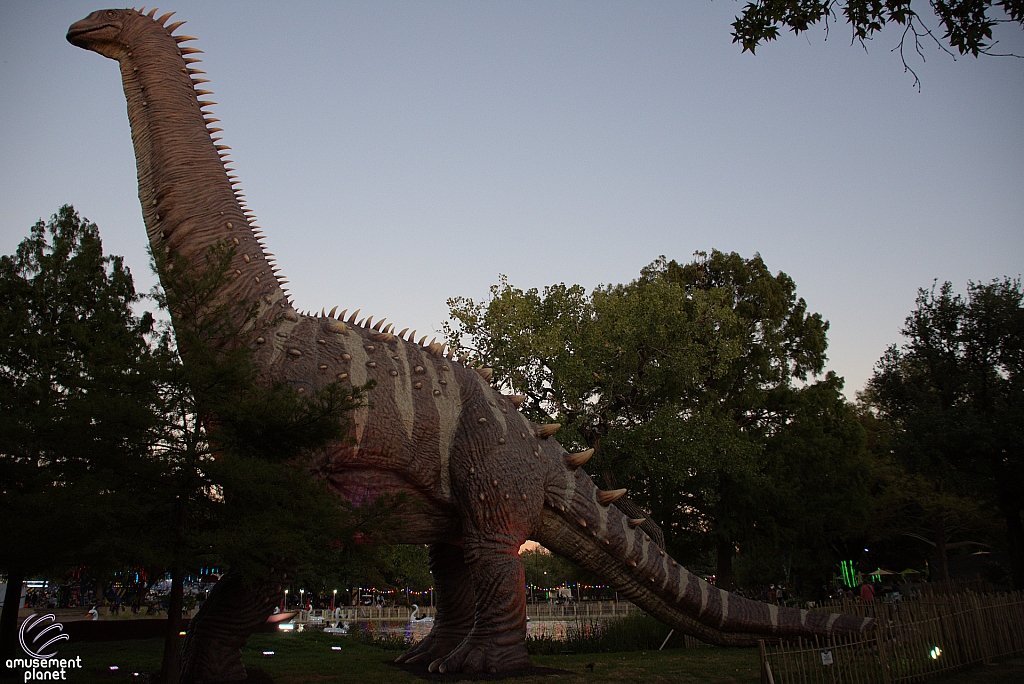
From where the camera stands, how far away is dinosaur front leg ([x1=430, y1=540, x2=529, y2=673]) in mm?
7379

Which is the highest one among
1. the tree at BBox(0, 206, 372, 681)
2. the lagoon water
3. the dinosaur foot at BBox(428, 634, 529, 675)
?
the tree at BBox(0, 206, 372, 681)

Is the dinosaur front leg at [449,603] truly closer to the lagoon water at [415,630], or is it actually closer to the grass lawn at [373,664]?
the grass lawn at [373,664]

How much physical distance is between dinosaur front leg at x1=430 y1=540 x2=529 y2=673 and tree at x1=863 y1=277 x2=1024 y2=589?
538 inches

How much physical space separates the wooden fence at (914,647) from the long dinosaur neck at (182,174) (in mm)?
6245

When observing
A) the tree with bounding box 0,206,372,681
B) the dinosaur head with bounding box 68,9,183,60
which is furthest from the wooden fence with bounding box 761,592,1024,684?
the dinosaur head with bounding box 68,9,183,60

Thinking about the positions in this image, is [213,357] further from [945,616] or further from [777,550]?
[777,550]

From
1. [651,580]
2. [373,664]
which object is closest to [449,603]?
[373,664]

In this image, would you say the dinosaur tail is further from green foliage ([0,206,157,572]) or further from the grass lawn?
green foliage ([0,206,157,572])

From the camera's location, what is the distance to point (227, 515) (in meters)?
5.02

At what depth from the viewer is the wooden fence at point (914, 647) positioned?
7.06m

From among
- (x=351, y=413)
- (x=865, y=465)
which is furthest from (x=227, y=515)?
(x=865, y=465)

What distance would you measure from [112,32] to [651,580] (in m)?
8.68

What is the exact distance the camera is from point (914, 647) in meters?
7.84

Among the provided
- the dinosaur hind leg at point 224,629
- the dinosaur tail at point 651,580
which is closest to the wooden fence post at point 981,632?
the dinosaur tail at point 651,580
